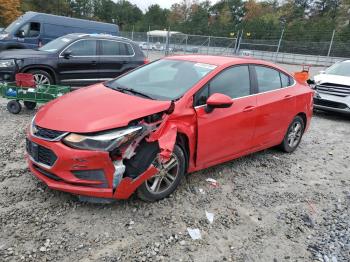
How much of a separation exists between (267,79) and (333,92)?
5.04m

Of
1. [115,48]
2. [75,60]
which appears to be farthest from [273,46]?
[75,60]

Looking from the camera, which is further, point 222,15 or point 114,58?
point 222,15

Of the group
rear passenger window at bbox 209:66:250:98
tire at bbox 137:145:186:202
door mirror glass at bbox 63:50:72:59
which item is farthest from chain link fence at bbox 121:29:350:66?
tire at bbox 137:145:186:202

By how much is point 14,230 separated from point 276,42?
27.8m

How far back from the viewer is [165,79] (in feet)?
15.6

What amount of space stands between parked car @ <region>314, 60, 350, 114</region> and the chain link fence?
16.8m

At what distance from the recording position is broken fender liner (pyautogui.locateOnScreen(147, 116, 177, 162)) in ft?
12.3

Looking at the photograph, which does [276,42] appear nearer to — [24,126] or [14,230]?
[24,126]

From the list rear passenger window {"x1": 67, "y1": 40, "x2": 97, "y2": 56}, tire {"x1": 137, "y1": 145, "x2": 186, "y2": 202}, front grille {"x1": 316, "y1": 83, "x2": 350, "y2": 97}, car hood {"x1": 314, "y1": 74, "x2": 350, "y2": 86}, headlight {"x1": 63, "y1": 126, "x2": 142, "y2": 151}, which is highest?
rear passenger window {"x1": 67, "y1": 40, "x2": 97, "y2": 56}

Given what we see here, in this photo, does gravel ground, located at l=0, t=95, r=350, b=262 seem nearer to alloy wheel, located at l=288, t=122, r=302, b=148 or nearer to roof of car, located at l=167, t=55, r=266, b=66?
alloy wheel, located at l=288, t=122, r=302, b=148

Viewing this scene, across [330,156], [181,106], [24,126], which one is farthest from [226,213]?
[24,126]

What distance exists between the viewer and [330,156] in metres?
6.54

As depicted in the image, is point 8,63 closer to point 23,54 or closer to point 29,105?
point 23,54

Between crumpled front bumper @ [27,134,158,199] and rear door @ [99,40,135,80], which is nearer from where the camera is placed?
crumpled front bumper @ [27,134,158,199]
